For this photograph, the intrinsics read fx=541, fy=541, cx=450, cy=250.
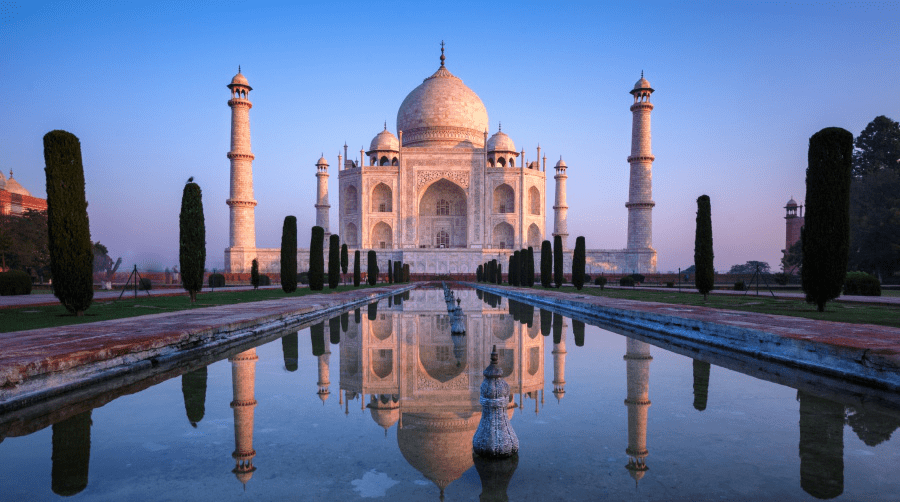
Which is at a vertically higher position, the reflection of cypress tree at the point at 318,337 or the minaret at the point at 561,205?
the minaret at the point at 561,205

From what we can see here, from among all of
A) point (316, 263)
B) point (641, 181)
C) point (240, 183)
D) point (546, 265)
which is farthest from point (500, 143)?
point (316, 263)

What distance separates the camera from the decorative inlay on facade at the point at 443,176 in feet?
129

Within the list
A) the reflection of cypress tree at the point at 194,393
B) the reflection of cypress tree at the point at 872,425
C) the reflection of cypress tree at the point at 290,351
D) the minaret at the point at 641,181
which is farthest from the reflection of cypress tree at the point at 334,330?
the minaret at the point at 641,181

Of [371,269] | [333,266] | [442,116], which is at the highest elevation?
[442,116]

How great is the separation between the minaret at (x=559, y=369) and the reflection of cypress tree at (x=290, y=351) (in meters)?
2.04

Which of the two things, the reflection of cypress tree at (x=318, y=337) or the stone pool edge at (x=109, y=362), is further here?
the reflection of cypress tree at (x=318, y=337)

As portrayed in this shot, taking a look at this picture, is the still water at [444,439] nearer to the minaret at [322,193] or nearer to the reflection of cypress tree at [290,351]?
the reflection of cypress tree at [290,351]

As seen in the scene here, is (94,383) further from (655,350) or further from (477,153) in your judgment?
(477,153)

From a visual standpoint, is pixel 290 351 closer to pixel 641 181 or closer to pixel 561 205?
pixel 641 181

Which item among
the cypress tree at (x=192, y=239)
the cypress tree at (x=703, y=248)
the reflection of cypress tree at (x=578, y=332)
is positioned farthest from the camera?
the cypress tree at (x=703, y=248)

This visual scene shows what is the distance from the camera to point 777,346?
188 inches

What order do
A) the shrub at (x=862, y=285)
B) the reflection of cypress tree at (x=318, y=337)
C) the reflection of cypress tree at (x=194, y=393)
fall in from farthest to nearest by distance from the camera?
the shrub at (x=862, y=285)
the reflection of cypress tree at (x=318, y=337)
the reflection of cypress tree at (x=194, y=393)

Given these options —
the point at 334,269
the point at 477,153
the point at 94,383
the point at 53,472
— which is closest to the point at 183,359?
the point at 94,383

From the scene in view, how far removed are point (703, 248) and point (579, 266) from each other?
6315mm
